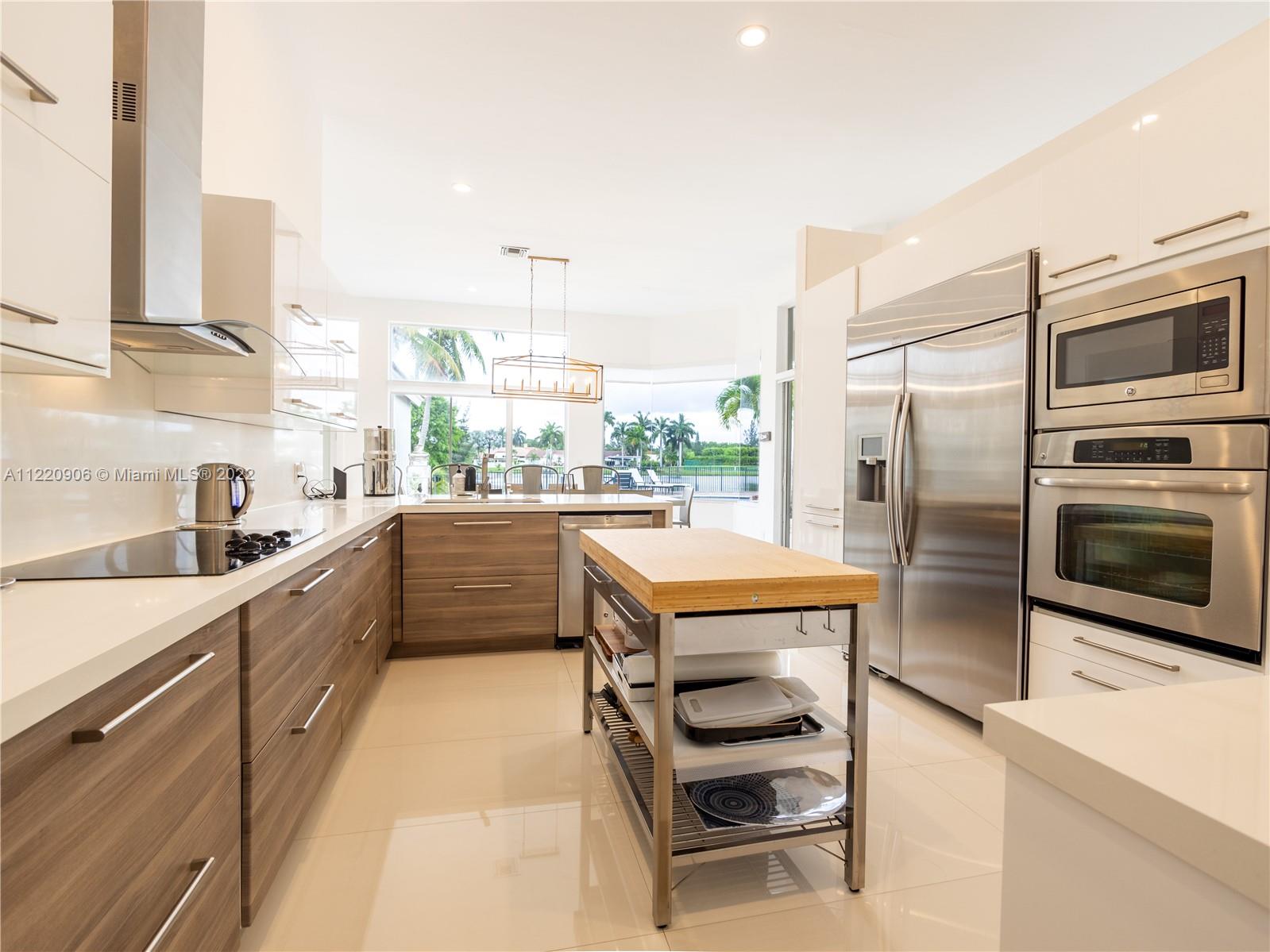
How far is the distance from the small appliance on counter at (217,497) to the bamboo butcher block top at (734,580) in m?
1.33

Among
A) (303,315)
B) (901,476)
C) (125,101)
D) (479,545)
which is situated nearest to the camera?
(125,101)

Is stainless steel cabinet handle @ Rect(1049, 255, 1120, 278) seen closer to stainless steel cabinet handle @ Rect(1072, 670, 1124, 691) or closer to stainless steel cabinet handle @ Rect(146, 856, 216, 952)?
stainless steel cabinet handle @ Rect(1072, 670, 1124, 691)

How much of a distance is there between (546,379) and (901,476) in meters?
3.74

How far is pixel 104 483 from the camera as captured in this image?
172cm

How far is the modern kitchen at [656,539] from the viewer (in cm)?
79

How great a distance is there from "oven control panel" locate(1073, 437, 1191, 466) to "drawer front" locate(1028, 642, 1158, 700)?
657mm

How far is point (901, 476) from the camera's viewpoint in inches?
109

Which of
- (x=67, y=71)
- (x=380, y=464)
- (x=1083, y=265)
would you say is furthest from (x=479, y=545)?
(x=1083, y=265)

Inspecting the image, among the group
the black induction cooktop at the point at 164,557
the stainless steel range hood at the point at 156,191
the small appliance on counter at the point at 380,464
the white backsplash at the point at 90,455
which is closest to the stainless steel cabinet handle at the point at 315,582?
the black induction cooktop at the point at 164,557

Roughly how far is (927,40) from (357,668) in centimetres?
379

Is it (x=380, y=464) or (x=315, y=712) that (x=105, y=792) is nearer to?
(x=315, y=712)

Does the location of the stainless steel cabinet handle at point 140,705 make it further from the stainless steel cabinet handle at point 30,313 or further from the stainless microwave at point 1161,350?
the stainless microwave at point 1161,350

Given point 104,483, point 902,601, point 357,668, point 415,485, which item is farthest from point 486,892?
point 415,485

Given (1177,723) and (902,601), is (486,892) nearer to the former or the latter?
(1177,723)
